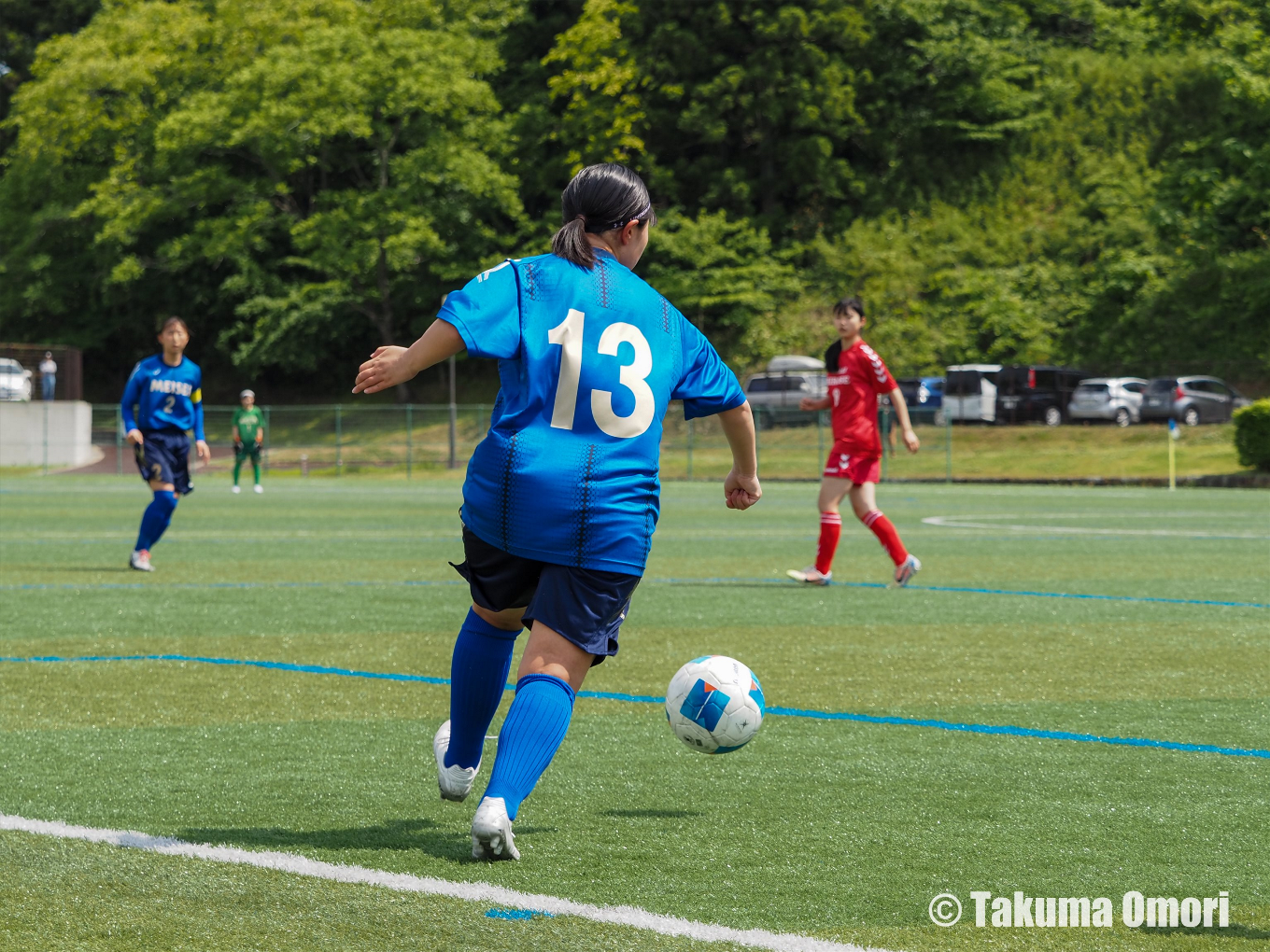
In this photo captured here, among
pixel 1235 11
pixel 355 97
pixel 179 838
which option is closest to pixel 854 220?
pixel 1235 11

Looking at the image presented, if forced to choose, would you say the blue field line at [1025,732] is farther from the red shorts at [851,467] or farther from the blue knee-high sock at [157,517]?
the blue knee-high sock at [157,517]

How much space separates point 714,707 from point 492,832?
3.43 ft

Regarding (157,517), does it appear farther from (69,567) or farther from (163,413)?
(69,567)

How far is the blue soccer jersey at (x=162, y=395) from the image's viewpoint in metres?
13.0

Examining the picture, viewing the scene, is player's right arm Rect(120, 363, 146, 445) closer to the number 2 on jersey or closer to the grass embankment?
the number 2 on jersey

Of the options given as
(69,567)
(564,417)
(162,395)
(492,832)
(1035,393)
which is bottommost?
(1035,393)

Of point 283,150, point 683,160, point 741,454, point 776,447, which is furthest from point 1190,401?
point 741,454

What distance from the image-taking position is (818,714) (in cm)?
A: 649

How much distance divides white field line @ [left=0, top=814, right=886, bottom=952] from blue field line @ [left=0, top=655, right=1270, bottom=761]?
2771 millimetres

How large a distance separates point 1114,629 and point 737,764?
4691 mm

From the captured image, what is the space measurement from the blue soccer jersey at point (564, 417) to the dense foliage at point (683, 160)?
151 feet

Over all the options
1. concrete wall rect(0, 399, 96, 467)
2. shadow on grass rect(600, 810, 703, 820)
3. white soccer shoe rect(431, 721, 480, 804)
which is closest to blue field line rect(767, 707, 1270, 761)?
shadow on grass rect(600, 810, 703, 820)

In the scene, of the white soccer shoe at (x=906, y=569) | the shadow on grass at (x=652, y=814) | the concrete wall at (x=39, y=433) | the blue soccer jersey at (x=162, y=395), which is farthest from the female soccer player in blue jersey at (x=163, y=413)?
the concrete wall at (x=39, y=433)

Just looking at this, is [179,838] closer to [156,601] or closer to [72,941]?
[72,941]
